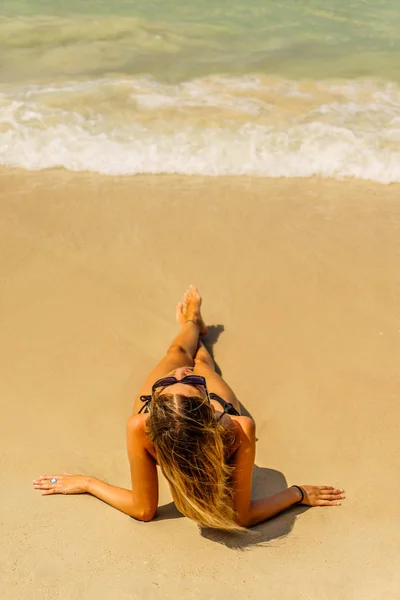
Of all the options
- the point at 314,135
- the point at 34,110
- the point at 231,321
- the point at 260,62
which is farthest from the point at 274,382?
the point at 260,62

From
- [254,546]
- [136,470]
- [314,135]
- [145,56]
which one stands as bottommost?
[254,546]

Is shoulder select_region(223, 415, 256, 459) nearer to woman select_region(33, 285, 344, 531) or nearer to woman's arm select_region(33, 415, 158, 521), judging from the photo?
woman select_region(33, 285, 344, 531)

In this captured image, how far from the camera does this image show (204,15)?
383 inches

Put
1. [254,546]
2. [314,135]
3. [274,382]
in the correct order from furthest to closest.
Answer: [314,135] < [274,382] < [254,546]

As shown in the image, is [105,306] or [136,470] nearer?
[136,470]

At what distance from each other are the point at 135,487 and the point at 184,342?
1.20m

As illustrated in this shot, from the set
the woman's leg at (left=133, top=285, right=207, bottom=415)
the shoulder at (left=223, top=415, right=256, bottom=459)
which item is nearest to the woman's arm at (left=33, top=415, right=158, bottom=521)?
the shoulder at (left=223, top=415, right=256, bottom=459)

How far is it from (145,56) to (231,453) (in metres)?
6.44

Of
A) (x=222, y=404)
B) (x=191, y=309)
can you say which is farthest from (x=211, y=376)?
(x=191, y=309)

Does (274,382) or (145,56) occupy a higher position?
(145,56)

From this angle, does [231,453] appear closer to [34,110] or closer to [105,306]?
[105,306]

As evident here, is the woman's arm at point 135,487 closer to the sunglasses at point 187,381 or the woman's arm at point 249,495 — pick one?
the sunglasses at point 187,381

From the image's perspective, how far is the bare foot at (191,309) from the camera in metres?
4.36

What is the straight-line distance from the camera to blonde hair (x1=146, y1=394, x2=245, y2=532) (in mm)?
2893
